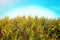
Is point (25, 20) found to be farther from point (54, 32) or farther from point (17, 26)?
point (54, 32)

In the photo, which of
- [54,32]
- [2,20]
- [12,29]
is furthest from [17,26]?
[54,32]

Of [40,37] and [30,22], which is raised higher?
[30,22]

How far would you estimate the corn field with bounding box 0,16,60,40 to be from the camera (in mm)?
8891

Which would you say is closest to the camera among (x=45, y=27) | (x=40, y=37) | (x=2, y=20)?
(x=40, y=37)

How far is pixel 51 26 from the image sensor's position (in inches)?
369

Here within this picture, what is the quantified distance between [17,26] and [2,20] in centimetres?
97

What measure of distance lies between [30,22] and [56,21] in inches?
46.8

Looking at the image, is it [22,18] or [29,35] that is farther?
[22,18]

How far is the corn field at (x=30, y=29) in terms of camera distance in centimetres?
889

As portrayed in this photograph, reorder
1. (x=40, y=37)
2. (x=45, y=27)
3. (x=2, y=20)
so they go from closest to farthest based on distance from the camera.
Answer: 1. (x=40, y=37)
2. (x=45, y=27)
3. (x=2, y=20)

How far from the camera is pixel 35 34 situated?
893 centimetres

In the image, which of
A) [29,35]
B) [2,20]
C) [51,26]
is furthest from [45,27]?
[2,20]

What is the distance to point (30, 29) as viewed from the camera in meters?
9.05

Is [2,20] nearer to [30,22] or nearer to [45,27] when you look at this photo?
[30,22]
